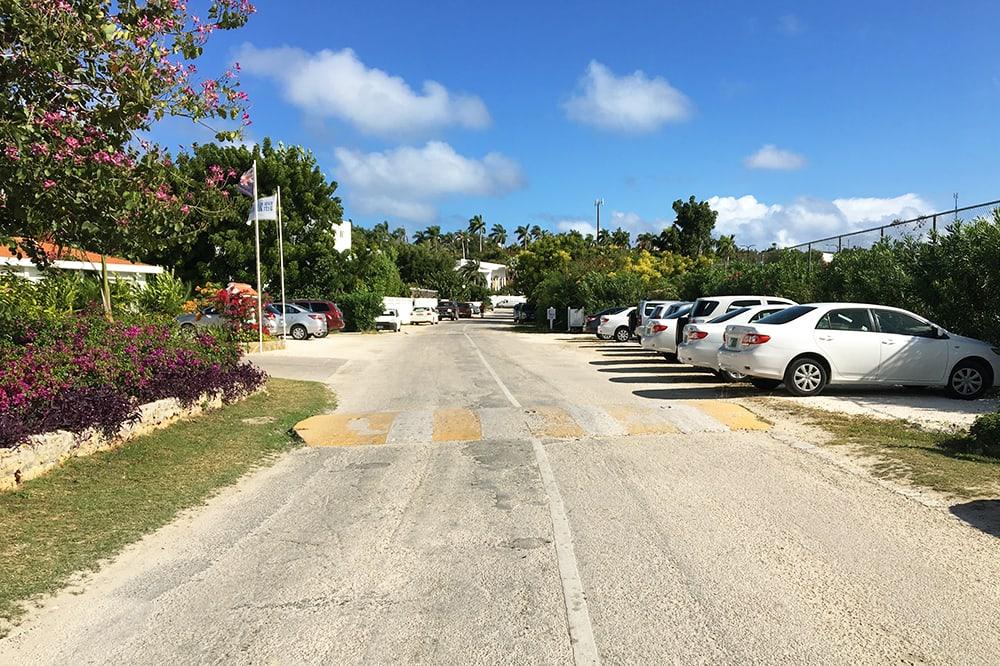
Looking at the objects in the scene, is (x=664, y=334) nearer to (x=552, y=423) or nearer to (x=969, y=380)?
(x=969, y=380)

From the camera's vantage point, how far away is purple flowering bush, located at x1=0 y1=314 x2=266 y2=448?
7145 millimetres

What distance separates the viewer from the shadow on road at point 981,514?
218 inches

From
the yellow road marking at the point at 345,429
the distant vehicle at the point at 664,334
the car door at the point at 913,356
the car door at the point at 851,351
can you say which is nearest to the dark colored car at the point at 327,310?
the distant vehicle at the point at 664,334

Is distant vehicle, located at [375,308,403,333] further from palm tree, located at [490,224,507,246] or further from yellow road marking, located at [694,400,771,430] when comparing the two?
palm tree, located at [490,224,507,246]

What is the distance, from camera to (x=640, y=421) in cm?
1036

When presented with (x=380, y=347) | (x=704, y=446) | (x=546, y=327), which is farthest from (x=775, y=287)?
(x=546, y=327)

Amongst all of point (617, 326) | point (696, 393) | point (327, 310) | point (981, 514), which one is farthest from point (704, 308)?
point (327, 310)

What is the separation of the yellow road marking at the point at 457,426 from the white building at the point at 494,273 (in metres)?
107

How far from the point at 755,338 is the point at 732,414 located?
76.3 inches

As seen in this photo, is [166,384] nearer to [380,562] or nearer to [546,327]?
[380,562]

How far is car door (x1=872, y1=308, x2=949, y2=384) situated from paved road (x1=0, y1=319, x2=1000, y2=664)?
4.35 m

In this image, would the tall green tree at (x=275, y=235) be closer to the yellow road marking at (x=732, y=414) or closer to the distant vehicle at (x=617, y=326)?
the distant vehicle at (x=617, y=326)

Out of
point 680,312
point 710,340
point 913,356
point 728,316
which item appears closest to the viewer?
point 913,356

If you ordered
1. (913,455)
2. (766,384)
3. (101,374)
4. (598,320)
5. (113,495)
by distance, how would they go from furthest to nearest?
1. (598,320)
2. (766,384)
3. (101,374)
4. (913,455)
5. (113,495)
